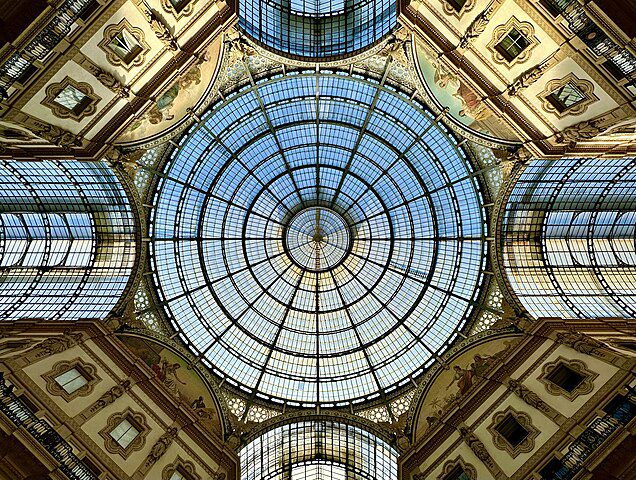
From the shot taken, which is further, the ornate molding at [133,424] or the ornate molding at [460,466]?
the ornate molding at [460,466]

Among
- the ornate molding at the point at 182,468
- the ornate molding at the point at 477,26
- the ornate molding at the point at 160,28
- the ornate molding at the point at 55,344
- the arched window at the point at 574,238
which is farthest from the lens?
the arched window at the point at 574,238

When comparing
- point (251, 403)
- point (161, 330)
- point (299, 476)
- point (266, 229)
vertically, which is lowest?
point (299, 476)

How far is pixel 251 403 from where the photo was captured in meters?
26.9

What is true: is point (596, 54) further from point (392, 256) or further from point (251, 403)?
point (251, 403)

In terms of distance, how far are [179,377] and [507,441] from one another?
1772cm

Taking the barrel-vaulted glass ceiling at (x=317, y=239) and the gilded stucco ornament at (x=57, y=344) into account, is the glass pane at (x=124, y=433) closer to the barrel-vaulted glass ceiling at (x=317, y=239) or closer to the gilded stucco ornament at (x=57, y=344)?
the gilded stucco ornament at (x=57, y=344)

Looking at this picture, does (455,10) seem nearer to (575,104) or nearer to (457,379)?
(575,104)

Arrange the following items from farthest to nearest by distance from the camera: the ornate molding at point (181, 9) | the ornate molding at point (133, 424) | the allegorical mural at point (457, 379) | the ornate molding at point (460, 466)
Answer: the allegorical mural at point (457, 379), the ornate molding at point (460, 466), the ornate molding at point (133, 424), the ornate molding at point (181, 9)

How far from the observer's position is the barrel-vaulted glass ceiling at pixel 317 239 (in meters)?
25.6

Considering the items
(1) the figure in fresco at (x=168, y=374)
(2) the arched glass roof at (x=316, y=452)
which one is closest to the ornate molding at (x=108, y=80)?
(1) the figure in fresco at (x=168, y=374)

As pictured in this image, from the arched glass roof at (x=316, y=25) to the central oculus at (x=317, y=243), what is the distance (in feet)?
34.9

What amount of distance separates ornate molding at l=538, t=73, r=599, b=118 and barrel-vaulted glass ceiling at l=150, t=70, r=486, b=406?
703cm

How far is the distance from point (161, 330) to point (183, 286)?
299 cm

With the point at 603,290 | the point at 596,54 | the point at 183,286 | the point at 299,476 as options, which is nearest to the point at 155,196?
the point at 183,286
